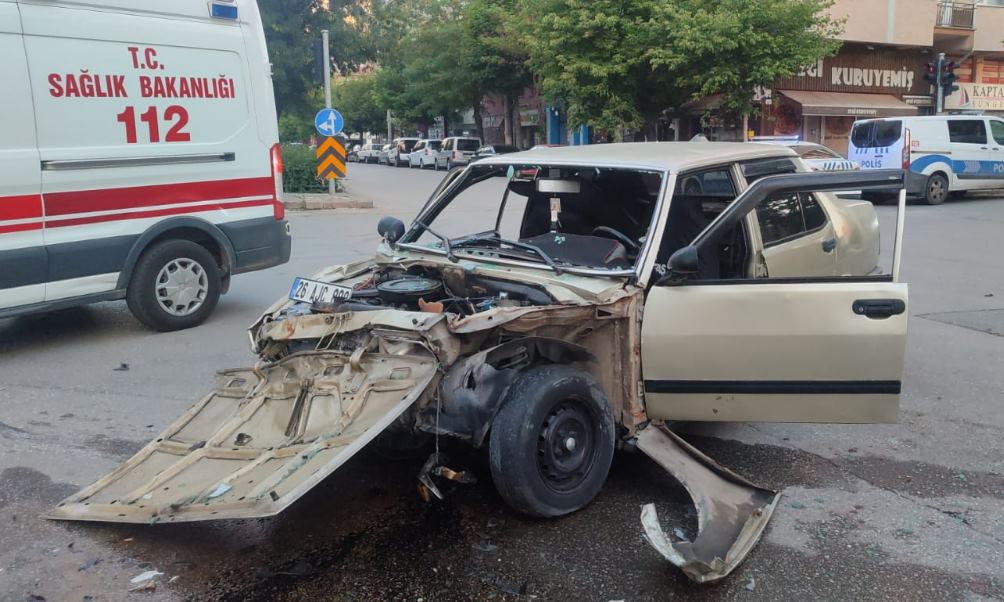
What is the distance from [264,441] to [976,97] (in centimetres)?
3441

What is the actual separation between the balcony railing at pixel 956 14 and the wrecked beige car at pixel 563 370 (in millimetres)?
30168

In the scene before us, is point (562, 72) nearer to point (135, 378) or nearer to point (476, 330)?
point (135, 378)

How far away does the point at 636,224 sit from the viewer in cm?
480

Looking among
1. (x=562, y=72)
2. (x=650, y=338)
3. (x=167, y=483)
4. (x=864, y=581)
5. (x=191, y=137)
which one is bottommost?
(x=864, y=581)

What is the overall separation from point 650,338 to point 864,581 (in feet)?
4.36

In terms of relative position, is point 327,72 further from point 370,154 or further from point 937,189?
point 370,154

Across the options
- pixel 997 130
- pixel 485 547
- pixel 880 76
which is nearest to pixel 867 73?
pixel 880 76

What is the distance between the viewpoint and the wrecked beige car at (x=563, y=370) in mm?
3418

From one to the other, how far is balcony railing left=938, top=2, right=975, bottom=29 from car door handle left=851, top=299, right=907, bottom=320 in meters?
30.6

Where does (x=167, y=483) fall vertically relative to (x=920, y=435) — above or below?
above

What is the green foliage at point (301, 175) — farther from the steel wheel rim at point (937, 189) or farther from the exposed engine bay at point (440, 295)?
the exposed engine bay at point (440, 295)

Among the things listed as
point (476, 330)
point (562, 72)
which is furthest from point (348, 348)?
point (562, 72)

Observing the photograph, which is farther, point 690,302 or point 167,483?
point 690,302

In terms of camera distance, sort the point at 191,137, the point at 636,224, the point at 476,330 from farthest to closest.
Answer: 1. the point at 191,137
2. the point at 636,224
3. the point at 476,330
